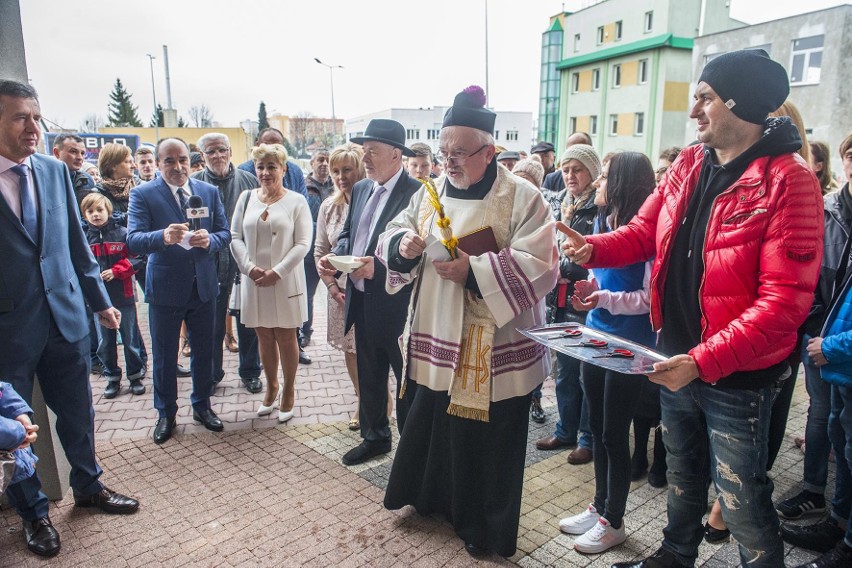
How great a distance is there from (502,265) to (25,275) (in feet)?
8.25

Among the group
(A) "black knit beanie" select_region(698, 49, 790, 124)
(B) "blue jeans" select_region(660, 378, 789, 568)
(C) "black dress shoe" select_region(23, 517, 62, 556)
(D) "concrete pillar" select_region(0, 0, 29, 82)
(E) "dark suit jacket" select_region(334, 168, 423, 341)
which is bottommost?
(C) "black dress shoe" select_region(23, 517, 62, 556)

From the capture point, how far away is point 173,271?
4.31 m

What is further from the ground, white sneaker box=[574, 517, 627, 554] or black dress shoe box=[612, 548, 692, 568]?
black dress shoe box=[612, 548, 692, 568]

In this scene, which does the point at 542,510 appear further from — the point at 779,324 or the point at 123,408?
the point at 123,408

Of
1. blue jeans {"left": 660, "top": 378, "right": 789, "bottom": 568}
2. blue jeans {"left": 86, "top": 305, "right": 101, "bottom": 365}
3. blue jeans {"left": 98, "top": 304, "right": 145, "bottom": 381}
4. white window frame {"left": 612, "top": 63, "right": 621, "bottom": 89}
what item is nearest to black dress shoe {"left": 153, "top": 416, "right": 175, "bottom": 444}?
blue jeans {"left": 98, "top": 304, "right": 145, "bottom": 381}

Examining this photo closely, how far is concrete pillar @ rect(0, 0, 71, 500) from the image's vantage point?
11.1 ft

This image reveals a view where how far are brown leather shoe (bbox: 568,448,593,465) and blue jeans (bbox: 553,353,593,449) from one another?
42 millimetres

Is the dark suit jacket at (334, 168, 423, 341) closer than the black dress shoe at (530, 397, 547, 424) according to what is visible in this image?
Yes

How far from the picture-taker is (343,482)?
3.77 meters

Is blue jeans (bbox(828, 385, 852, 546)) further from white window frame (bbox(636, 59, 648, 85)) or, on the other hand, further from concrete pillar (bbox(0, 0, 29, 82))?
white window frame (bbox(636, 59, 648, 85))

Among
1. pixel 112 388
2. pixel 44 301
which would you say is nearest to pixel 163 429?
pixel 112 388

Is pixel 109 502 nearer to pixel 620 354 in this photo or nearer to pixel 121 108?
pixel 620 354

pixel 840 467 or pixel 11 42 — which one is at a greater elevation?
pixel 11 42

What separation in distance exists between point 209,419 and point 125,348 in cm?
161
